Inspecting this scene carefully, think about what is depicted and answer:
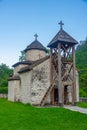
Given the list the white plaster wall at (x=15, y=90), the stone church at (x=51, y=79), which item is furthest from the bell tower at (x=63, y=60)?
the white plaster wall at (x=15, y=90)

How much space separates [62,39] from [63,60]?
259cm

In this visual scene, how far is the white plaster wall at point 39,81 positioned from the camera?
2422 centimetres

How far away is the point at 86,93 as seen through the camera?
142 ft

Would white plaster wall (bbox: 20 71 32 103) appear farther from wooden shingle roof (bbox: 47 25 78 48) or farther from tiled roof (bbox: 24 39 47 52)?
tiled roof (bbox: 24 39 47 52)

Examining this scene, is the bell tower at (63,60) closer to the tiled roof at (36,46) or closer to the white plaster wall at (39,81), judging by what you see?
the white plaster wall at (39,81)

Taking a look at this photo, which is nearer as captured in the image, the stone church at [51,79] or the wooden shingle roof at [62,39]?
the stone church at [51,79]

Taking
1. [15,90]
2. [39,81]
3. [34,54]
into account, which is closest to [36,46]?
[34,54]

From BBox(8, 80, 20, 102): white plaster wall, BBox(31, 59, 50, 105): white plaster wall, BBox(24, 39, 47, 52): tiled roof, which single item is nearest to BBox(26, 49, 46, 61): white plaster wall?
BBox(24, 39, 47, 52): tiled roof

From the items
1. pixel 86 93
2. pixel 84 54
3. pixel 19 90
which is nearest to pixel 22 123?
pixel 19 90

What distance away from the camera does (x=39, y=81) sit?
24797mm

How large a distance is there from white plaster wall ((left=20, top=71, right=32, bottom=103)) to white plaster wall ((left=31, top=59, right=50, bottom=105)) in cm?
59

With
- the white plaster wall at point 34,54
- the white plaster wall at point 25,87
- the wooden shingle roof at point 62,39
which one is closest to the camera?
the wooden shingle roof at point 62,39

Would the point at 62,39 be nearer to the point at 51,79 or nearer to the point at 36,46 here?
the point at 51,79

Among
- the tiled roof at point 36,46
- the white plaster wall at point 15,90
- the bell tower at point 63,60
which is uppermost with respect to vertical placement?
the tiled roof at point 36,46
